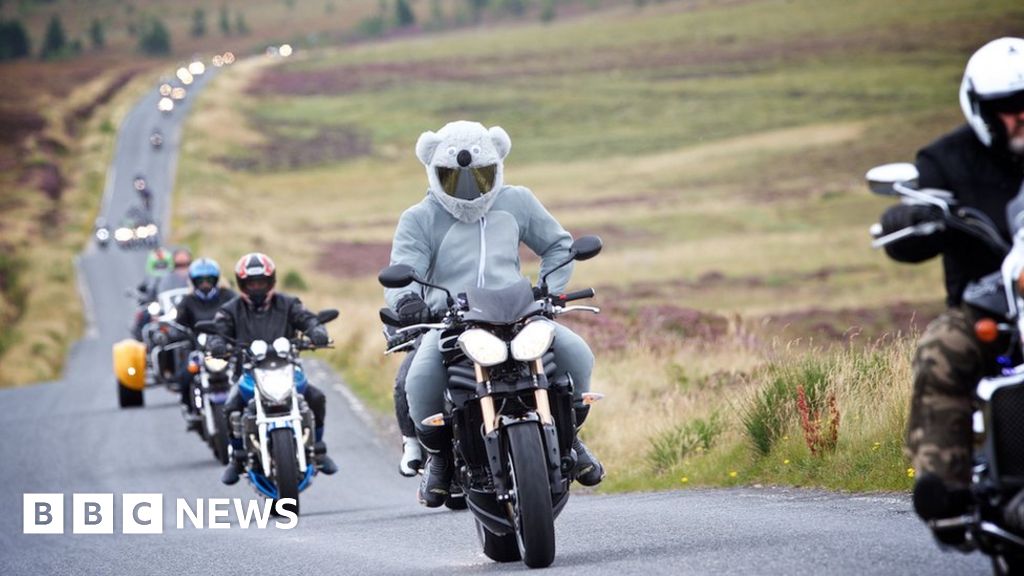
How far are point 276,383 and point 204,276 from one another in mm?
4704

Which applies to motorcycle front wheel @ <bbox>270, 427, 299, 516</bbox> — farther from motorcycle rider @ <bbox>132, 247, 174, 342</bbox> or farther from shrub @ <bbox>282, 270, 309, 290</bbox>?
shrub @ <bbox>282, 270, 309, 290</bbox>

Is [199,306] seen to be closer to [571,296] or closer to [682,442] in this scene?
[682,442]

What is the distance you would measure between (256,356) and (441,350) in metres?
5.21

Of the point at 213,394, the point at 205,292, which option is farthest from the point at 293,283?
the point at 213,394

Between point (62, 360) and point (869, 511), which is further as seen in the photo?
point (62, 360)

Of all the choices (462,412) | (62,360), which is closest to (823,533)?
(462,412)

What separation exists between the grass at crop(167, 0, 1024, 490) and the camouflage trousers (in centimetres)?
442

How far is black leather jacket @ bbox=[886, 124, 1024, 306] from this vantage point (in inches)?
242

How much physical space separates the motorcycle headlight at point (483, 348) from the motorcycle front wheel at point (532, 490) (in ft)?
1.15

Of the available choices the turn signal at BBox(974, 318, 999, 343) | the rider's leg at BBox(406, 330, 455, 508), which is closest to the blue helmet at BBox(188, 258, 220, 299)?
the rider's leg at BBox(406, 330, 455, 508)

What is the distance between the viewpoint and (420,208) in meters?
9.22

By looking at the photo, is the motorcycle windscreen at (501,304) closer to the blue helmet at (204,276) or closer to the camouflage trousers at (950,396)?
the camouflage trousers at (950,396)

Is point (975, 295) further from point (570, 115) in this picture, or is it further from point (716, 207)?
point (570, 115)

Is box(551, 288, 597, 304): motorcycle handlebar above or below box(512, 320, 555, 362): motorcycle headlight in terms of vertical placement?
above
